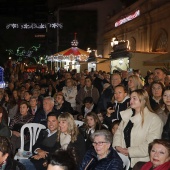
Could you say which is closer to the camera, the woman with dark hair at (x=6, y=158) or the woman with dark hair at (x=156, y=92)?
the woman with dark hair at (x=6, y=158)

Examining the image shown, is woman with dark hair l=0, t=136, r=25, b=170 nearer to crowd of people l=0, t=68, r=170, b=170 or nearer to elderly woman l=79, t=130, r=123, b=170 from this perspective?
crowd of people l=0, t=68, r=170, b=170

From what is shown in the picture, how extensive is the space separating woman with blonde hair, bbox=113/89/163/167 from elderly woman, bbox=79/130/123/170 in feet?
1.98

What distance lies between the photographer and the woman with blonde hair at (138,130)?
5.24 m

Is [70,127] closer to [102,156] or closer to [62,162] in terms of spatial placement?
[102,156]

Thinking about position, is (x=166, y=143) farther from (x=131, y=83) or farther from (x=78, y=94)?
(x=78, y=94)

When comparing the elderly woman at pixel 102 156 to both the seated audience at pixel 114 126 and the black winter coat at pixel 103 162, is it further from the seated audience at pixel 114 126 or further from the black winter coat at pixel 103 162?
the seated audience at pixel 114 126

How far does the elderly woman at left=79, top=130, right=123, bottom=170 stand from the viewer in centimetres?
465

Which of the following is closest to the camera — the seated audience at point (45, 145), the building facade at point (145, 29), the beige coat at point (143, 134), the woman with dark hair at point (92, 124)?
the beige coat at point (143, 134)

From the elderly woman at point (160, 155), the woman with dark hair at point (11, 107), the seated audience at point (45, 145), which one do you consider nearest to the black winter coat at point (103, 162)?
the elderly woman at point (160, 155)

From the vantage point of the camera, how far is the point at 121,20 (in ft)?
118

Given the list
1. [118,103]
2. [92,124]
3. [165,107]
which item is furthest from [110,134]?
[118,103]

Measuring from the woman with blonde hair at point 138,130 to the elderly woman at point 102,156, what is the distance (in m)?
0.60

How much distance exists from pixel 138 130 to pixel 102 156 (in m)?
0.84

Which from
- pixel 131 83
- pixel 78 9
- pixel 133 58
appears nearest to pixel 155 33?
pixel 133 58
